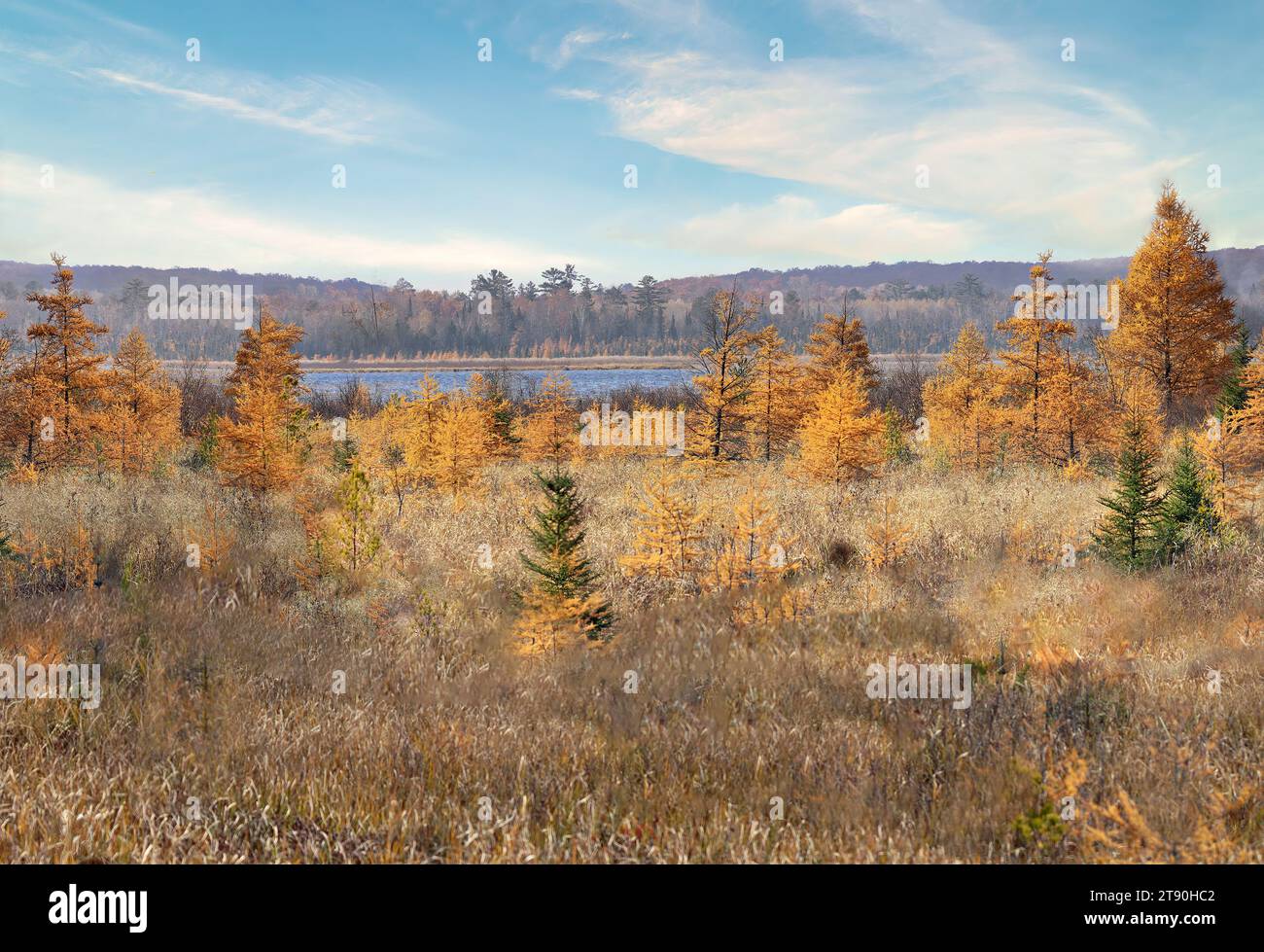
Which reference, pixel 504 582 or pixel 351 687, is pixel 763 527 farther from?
pixel 351 687

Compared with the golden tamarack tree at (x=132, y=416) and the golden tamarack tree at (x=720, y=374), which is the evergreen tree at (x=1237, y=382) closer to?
the golden tamarack tree at (x=720, y=374)

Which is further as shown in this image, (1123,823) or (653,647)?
(653,647)

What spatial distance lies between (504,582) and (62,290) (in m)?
16.1

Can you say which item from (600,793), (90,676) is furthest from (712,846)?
(90,676)

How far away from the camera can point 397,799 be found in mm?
4027

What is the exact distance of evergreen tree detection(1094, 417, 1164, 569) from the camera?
9.60 m

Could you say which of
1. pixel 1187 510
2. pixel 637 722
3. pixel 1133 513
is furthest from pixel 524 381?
pixel 637 722

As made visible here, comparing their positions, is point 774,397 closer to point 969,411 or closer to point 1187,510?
point 969,411

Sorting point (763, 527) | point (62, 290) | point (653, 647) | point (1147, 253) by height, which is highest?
point (1147, 253)

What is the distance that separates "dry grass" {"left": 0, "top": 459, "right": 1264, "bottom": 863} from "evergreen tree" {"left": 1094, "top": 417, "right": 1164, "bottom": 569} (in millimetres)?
476

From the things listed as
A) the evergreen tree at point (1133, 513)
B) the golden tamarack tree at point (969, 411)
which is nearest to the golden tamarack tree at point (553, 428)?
the evergreen tree at point (1133, 513)

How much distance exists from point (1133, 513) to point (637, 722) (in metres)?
8.23

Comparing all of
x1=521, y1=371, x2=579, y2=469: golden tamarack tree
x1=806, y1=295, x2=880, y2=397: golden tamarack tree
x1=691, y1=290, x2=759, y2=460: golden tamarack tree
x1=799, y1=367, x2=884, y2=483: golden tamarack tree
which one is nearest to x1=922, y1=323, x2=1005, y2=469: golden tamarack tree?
x1=806, y1=295, x2=880, y2=397: golden tamarack tree

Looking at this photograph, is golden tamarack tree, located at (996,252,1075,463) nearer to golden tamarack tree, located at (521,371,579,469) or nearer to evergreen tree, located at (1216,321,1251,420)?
evergreen tree, located at (1216,321,1251,420)
